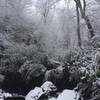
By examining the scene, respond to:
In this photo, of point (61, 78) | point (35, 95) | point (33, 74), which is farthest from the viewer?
point (33, 74)

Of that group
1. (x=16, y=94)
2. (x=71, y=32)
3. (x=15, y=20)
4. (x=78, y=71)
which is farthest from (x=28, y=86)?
(x=71, y=32)

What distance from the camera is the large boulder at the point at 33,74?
1420 cm

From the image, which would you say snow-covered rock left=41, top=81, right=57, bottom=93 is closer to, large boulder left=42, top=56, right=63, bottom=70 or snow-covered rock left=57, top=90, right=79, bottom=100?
snow-covered rock left=57, top=90, right=79, bottom=100

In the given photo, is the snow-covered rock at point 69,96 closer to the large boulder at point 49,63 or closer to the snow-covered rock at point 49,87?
the snow-covered rock at point 49,87

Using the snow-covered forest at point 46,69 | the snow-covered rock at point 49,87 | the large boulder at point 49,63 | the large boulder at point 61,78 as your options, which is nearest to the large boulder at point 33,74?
the snow-covered forest at point 46,69

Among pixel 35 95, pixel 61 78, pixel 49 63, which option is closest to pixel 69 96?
pixel 35 95

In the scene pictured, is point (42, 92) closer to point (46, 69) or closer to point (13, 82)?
point (46, 69)

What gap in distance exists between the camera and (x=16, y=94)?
1319cm

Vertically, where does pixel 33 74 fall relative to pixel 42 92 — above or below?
above

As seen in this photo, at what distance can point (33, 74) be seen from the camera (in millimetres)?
14266

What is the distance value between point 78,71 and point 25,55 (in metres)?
5.67

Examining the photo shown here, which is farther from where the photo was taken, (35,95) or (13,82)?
(13,82)

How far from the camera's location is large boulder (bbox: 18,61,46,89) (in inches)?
559

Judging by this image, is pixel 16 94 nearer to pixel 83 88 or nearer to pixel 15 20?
pixel 83 88
